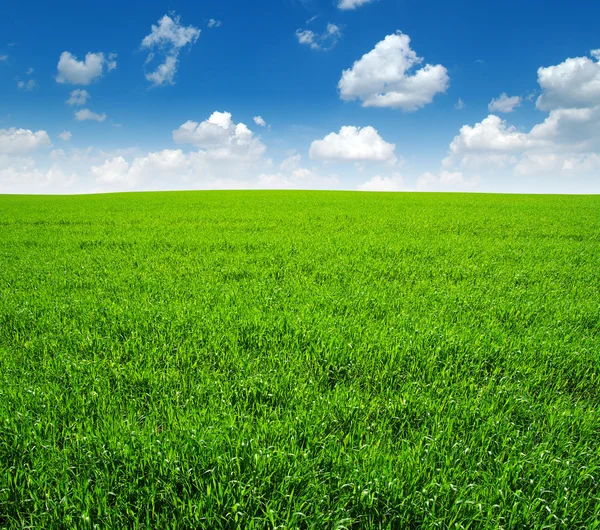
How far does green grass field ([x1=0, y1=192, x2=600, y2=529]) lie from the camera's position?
2297mm

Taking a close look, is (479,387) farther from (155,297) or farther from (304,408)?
(155,297)

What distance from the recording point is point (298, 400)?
3.33m

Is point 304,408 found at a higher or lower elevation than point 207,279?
lower

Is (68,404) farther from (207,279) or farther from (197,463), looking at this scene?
Answer: (207,279)

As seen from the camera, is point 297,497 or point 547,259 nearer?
point 297,497

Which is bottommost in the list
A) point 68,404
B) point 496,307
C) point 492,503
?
point 492,503

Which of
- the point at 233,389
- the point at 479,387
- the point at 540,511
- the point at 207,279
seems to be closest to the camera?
the point at 540,511

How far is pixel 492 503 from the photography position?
91.3 inches

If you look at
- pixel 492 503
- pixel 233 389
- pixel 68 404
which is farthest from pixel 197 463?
pixel 492 503

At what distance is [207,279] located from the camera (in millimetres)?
7406

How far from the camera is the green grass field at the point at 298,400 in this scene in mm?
2297

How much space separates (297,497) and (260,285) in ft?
15.3

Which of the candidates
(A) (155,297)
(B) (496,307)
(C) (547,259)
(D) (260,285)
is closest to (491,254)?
(C) (547,259)

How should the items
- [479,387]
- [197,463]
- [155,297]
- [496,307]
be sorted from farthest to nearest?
[155,297]
[496,307]
[479,387]
[197,463]
